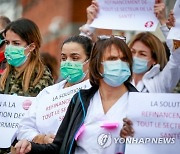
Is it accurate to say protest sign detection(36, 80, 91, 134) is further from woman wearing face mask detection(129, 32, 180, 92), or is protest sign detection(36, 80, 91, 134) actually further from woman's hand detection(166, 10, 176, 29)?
woman's hand detection(166, 10, 176, 29)

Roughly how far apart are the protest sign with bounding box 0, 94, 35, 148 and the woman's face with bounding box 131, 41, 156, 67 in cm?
105

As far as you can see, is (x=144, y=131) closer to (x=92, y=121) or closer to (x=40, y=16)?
(x=92, y=121)

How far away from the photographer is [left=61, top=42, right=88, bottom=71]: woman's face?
5.73 m

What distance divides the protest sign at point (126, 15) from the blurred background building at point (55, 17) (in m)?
11.2

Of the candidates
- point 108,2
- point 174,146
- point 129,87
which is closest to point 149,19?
point 108,2

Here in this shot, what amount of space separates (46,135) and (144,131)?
2.95 ft

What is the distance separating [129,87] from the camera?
4.79 meters

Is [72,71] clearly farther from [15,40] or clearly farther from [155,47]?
[155,47]

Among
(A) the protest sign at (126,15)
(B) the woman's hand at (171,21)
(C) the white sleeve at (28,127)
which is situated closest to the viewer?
(B) the woman's hand at (171,21)

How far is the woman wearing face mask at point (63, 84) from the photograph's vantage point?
17.4ft

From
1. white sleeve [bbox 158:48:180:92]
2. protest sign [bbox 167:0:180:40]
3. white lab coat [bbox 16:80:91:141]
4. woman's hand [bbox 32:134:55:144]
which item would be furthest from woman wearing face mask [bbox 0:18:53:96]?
protest sign [bbox 167:0:180:40]

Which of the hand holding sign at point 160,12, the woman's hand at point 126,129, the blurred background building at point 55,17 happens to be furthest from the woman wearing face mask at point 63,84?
the blurred background building at point 55,17

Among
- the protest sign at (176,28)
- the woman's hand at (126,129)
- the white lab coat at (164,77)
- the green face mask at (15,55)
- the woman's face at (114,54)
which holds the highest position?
the protest sign at (176,28)

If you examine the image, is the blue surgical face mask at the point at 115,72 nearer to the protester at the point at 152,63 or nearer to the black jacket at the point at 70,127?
the black jacket at the point at 70,127
